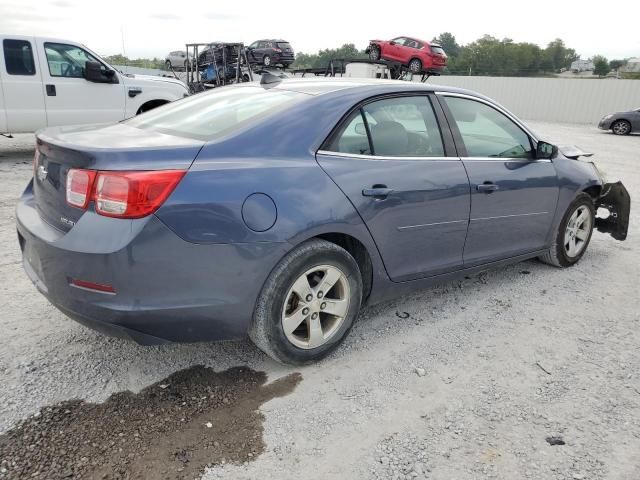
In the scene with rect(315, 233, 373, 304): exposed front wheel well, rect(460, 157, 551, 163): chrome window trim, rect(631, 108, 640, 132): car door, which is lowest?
rect(631, 108, 640, 132): car door

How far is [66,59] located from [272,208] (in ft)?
25.6

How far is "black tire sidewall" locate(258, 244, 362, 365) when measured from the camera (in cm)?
269

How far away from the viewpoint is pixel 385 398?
2734 millimetres

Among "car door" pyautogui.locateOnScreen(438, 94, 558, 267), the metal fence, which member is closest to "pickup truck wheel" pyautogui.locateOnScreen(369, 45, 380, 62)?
the metal fence

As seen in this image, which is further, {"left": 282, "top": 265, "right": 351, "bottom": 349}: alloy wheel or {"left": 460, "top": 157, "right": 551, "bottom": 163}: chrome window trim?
{"left": 460, "top": 157, "right": 551, "bottom": 163}: chrome window trim

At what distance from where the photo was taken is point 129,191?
230cm

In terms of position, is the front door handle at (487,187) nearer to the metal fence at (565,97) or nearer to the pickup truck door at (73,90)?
the pickup truck door at (73,90)

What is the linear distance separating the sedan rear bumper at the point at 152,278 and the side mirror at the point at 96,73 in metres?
7.15

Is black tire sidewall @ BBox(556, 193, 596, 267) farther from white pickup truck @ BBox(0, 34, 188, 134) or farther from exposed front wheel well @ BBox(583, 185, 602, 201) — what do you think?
white pickup truck @ BBox(0, 34, 188, 134)

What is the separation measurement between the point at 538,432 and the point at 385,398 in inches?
29.0

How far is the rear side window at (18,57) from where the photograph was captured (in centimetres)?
820

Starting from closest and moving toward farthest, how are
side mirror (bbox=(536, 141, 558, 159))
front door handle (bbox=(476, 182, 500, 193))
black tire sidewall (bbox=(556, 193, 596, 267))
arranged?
front door handle (bbox=(476, 182, 500, 193)) → side mirror (bbox=(536, 141, 558, 159)) → black tire sidewall (bbox=(556, 193, 596, 267))

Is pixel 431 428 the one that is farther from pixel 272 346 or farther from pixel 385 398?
pixel 272 346

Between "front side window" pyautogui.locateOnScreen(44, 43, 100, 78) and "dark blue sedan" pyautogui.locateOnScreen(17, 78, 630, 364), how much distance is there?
6.21m
